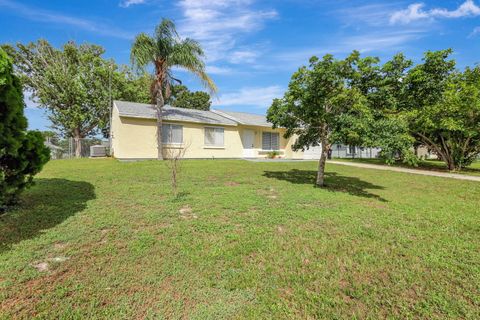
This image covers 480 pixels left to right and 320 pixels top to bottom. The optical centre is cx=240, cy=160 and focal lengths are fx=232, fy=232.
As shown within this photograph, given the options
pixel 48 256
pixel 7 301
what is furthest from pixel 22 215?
pixel 7 301

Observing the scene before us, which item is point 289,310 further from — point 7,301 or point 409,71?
point 409,71

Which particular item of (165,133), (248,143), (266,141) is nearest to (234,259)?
(165,133)

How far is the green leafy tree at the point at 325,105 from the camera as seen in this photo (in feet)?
21.6

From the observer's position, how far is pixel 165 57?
45.9 ft

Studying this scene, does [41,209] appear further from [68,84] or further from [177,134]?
[68,84]

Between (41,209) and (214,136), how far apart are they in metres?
13.8

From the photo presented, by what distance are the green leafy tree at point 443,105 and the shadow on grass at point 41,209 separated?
15486 mm

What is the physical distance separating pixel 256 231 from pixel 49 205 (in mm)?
4642

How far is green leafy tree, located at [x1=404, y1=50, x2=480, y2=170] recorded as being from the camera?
42.0 ft

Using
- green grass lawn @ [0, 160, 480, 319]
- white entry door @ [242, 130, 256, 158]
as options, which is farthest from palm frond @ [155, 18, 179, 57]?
green grass lawn @ [0, 160, 480, 319]

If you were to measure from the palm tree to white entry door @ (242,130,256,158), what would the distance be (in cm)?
583

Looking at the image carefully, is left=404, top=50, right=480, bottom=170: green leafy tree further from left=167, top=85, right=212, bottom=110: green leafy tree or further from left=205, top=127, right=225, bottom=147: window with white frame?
left=167, top=85, right=212, bottom=110: green leafy tree

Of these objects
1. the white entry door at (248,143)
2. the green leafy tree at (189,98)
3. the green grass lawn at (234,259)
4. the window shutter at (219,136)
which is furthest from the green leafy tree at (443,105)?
the green leafy tree at (189,98)

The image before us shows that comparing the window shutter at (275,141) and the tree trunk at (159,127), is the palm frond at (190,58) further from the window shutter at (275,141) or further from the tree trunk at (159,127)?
the window shutter at (275,141)
